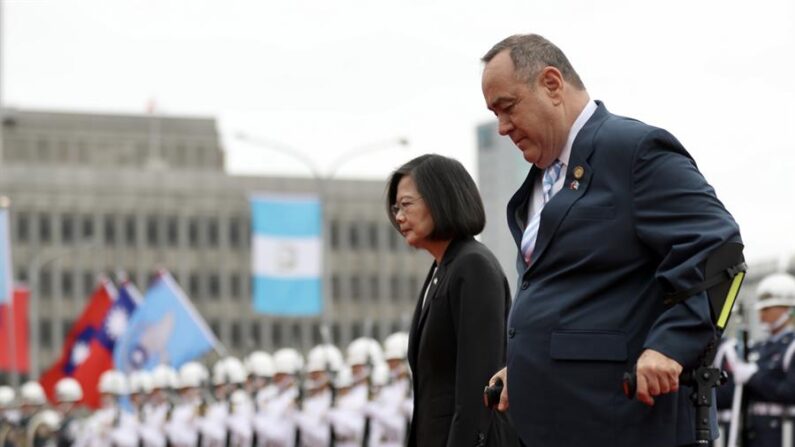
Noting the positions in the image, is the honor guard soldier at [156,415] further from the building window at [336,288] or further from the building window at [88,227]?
the building window at [336,288]

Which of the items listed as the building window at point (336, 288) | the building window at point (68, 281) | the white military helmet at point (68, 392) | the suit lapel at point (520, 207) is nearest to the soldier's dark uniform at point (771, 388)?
the suit lapel at point (520, 207)

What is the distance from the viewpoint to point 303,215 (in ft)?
119

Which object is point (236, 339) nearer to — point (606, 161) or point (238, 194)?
point (238, 194)

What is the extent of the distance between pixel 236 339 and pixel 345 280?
356 inches

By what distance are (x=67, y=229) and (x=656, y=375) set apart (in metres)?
109

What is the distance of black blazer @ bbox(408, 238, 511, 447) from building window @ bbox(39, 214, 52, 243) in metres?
105

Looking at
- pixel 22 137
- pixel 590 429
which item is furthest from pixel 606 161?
pixel 22 137

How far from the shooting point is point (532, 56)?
5.81m

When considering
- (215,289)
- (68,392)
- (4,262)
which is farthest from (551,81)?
(215,289)

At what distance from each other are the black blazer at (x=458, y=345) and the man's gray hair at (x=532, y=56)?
186cm

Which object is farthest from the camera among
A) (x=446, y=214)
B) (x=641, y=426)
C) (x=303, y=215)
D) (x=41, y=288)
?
(x=41, y=288)

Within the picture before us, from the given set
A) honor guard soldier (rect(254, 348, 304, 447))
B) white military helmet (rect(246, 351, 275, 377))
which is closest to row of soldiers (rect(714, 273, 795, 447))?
honor guard soldier (rect(254, 348, 304, 447))

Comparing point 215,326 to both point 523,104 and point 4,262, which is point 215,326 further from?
point 523,104

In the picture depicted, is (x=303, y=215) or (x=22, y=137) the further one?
(x=22, y=137)
